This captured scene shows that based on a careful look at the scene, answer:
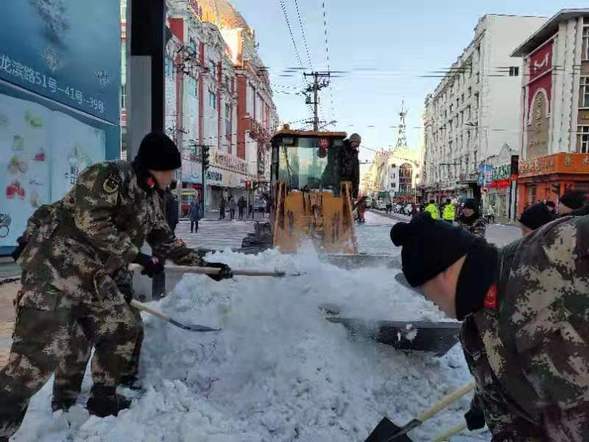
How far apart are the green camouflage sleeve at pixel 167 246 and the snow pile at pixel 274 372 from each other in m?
0.56

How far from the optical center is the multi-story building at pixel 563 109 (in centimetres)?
2789

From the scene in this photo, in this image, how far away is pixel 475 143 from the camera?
46.4 metres

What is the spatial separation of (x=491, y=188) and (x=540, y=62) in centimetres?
1089

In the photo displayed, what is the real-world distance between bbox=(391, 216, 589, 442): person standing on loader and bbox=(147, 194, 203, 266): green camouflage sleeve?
2.18m

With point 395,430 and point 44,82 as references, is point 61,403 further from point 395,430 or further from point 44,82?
point 44,82

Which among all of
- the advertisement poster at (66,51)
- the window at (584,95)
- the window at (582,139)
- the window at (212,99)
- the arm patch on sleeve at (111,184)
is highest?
the window at (212,99)

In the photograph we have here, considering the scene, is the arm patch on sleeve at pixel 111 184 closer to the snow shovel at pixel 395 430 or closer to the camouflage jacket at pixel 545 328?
the snow shovel at pixel 395 430

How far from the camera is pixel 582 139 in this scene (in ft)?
95.3

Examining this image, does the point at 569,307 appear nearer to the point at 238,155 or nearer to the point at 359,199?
the point at 359,199

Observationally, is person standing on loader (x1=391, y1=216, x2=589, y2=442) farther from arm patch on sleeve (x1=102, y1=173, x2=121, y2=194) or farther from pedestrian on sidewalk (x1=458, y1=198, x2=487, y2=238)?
pedestrian on sidewalk (x1=458, y1=198, x2=487, y2=238)

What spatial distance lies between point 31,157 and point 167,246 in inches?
190

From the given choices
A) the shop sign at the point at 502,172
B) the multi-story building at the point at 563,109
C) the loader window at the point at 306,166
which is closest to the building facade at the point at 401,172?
the shop sign at the point at 502,172

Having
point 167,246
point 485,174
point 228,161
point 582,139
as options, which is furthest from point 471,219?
point 228,161

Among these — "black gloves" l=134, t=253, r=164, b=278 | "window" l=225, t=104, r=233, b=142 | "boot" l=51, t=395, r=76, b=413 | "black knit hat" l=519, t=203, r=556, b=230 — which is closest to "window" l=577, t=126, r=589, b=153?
"window" l=225, t=104, r=233, b=142
